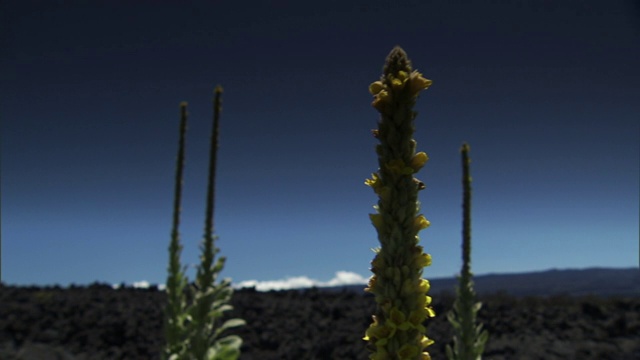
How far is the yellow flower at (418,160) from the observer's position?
139 cm

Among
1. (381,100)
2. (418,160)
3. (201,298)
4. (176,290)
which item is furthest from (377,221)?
(176,290)

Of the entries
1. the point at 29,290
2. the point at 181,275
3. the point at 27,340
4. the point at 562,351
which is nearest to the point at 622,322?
the point at 562,351

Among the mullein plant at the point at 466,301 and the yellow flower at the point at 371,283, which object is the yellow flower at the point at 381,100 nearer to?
the yellow flower at the point at 371,283

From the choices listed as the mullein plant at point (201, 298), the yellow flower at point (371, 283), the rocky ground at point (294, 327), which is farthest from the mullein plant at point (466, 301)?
the rocky ground at point (294, 327)

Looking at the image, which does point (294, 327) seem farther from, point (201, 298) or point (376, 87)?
point (376, 87)

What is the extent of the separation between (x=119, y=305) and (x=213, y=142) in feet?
39.9

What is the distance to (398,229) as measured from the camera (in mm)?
1394

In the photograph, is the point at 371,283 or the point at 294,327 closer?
the point at 371,283

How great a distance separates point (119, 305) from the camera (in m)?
15.0

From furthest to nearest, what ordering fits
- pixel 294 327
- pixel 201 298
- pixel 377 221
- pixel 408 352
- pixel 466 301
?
1. pixel 294 327
2. pixel 466 301
3. pixel 201 298
4. pixel 377 221
5. pixel 408 352

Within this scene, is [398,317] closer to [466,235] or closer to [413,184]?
[413,184]

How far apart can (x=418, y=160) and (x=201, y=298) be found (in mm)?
3751

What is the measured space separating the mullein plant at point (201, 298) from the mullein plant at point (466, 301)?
8.50 ft

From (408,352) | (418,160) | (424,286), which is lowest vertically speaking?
(408,352)
